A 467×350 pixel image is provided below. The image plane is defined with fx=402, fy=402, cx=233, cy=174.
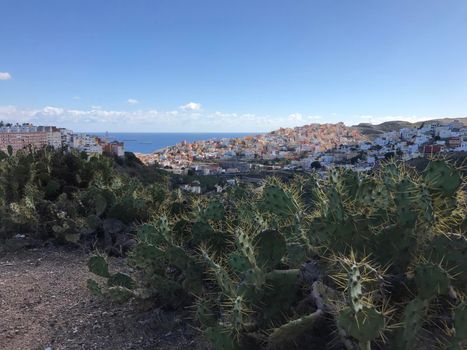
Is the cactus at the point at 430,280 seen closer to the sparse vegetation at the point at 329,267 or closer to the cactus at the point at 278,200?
the sparse vegetation at the point at 329,267

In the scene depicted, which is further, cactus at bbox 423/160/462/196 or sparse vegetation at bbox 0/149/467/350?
cactus at bbox 423/160/462/196

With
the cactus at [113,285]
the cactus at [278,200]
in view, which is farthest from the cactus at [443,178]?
the cactus at [113,285]

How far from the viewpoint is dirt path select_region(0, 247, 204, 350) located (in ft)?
8.45

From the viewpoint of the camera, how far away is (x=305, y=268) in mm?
2334

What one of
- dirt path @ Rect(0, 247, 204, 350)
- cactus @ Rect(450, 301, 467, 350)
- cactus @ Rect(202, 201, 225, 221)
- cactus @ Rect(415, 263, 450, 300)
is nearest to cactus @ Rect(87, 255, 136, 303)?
dirt path @ Rect(0, 247, 204, 350)

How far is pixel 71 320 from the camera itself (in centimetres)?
292

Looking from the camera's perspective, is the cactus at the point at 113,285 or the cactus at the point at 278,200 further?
the cactus at the point at 113,285

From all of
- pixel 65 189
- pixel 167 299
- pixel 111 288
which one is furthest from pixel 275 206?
pixel 65 189

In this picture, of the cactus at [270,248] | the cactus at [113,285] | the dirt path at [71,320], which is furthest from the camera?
the cactus at [113,285]

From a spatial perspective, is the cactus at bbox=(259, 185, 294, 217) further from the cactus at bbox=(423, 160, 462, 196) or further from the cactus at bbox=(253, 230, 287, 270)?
the cactus at bbox=(423, 160, 462, 196)

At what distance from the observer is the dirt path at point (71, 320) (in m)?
2.58

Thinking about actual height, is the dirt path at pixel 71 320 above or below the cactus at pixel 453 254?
below

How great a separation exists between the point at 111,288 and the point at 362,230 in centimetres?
182

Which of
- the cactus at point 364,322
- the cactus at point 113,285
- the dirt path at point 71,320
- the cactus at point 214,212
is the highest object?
the cactus at point 214,212
